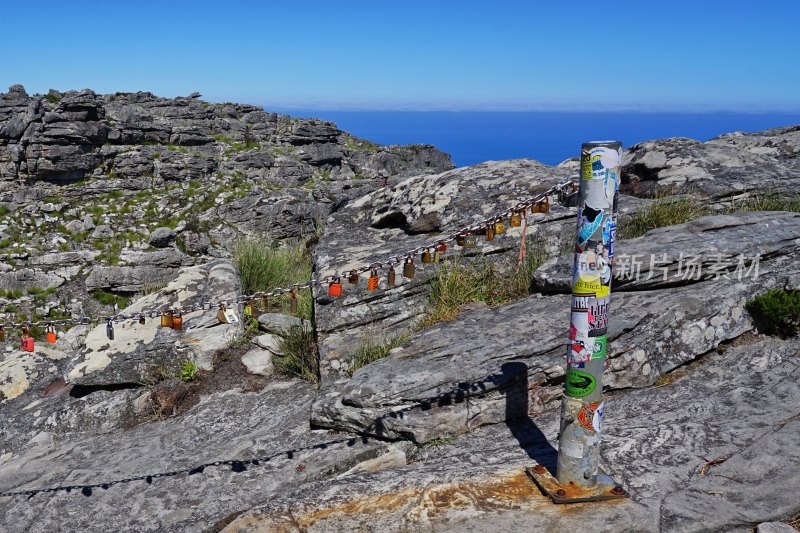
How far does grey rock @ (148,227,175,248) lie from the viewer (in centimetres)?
3484

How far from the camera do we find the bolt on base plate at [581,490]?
4.48 meters

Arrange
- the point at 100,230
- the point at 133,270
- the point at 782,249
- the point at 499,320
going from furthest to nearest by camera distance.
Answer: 1. the point at 100,230
2. the point at 133,270
3. the point at 782,249
4. the point at 499,320

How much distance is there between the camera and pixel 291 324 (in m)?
8.98

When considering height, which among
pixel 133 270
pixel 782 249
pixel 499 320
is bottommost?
pixel 133 270

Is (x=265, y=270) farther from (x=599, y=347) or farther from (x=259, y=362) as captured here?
(x=599, y=347)

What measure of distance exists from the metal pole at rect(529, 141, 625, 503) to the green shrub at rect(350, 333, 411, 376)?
9.82ft

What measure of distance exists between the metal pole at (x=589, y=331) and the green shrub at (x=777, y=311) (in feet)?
12.3

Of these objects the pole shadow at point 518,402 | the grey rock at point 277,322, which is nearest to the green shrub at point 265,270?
the grey rock at point 277,322

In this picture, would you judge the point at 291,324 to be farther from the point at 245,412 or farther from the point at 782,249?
the point at 782,249

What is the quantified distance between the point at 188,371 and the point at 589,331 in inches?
233

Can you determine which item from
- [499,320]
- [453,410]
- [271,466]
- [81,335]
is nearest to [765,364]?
[499,320]

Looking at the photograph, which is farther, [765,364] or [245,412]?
[245,412]

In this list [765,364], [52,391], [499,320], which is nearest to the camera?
[765,364]

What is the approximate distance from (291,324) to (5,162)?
→ 43769 millimetres
